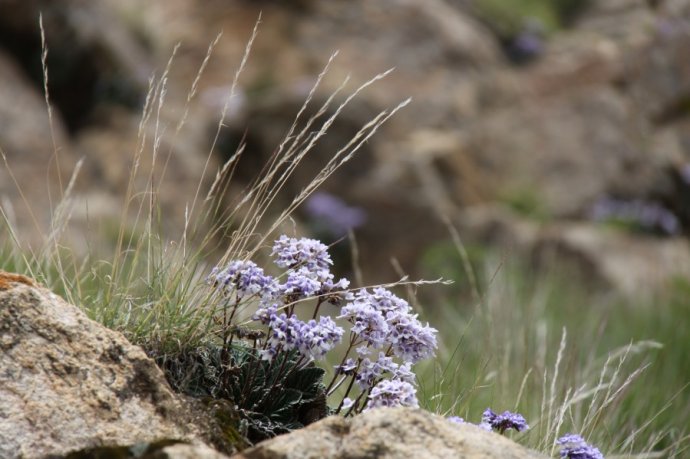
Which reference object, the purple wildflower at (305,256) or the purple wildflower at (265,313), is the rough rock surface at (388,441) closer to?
the purple wildflower at (265,313)

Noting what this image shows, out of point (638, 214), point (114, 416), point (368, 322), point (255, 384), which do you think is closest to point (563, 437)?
point (368, 322)

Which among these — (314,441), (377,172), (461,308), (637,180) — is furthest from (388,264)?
(314,441)

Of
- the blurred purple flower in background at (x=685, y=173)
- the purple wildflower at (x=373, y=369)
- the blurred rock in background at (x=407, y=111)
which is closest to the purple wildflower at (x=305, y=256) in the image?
the purple wildflower at (x=373, y=369)

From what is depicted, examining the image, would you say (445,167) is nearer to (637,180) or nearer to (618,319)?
(637,180)

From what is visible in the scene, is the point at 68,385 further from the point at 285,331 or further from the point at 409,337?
the point at 409,337

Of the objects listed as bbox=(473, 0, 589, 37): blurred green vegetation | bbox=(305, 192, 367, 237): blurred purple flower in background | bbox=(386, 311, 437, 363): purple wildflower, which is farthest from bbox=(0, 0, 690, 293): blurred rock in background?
bbox=(386, 311, 437, 363): purple wildflower
